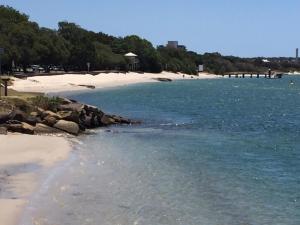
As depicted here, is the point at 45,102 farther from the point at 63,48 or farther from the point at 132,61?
the point at 132,61

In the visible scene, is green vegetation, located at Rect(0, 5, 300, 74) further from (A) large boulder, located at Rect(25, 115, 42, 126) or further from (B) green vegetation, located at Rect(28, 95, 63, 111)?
(A) large boulder, located at Rect(25, 115, 42, 126)

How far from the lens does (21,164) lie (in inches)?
848

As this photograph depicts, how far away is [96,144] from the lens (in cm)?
2988

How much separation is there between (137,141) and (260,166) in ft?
30.7

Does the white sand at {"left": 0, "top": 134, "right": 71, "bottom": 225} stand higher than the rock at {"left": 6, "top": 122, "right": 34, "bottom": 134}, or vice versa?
the rock at {"left": 6, "top": 122, "right": 34, "bottom": 134}

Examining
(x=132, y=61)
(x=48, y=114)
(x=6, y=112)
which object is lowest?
(x=48, y=114)

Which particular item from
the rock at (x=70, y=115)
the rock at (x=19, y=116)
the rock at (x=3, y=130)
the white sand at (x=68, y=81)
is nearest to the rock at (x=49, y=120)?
the rock at (x=70, y=115)

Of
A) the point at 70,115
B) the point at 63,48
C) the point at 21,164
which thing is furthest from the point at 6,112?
the point at 63,48

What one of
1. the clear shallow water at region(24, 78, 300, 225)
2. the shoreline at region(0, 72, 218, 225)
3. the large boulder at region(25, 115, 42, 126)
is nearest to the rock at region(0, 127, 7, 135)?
the shoreline at region(0, 72, 218, 225)

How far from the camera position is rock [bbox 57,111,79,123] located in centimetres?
3509

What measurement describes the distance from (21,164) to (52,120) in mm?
12440

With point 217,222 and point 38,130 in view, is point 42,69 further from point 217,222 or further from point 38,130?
point 217,222

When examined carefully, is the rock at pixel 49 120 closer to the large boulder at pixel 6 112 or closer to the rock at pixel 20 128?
the large boulder at pixel 6 112

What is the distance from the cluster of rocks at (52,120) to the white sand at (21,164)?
1.87m
